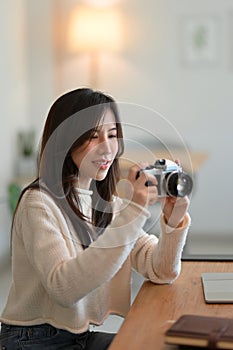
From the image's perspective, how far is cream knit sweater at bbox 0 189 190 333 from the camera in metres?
1.31

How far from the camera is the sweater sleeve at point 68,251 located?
1301 millimetres

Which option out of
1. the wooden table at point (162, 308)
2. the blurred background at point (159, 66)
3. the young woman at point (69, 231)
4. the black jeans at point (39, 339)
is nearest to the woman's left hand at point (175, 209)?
the young woman at point (69, 231)

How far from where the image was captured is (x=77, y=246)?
4.90 ft

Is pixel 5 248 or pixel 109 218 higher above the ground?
pixel 109 218

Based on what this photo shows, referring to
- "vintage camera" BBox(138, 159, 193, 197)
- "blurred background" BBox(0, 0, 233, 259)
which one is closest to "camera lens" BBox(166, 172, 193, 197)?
"vintage camera" BBox(138, 159, 193, 197)

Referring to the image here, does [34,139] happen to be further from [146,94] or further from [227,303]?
[227,303]

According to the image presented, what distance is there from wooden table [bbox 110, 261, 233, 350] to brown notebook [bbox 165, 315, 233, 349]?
0.04 m

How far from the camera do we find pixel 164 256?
1.56 metres

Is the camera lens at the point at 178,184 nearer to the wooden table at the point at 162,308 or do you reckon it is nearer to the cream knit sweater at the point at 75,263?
the cream knit sweater at the point at 75,263

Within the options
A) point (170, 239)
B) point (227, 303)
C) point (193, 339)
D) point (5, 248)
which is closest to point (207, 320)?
point (193, 339)

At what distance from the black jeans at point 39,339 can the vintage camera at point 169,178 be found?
0.40 m

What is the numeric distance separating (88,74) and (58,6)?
498 mm

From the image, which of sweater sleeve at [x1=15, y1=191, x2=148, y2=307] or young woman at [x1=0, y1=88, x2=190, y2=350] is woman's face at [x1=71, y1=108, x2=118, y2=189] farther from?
sweater sleeve at [x1=15, y1=191, x2=148, y2=307]

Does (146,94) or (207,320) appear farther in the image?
(146,94)
